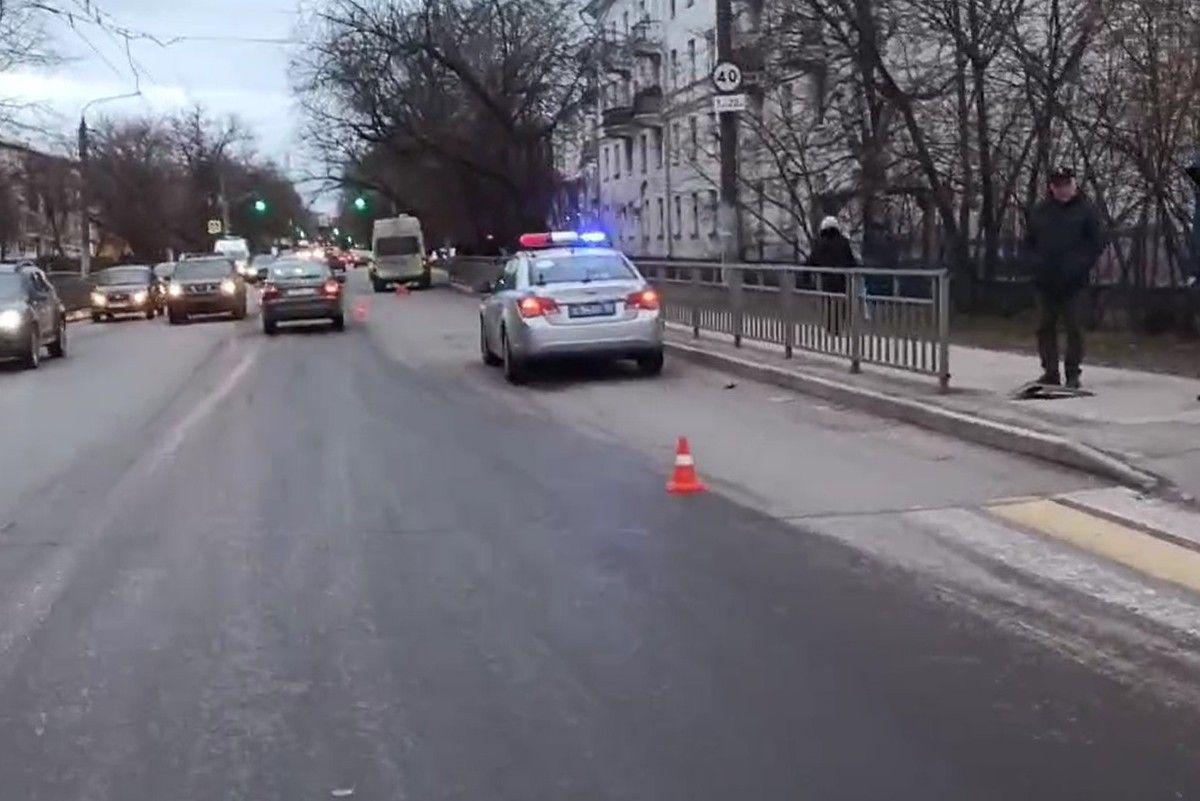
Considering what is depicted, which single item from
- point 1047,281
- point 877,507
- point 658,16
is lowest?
point 877,507

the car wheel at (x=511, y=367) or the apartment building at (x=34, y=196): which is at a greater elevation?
the apartment building at (x=34, y=196)

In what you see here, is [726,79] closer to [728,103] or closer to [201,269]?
[728,103]

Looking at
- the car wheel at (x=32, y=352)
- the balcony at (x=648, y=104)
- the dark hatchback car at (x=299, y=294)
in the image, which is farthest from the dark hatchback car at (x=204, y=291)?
the balcony at (x=648, y=104)

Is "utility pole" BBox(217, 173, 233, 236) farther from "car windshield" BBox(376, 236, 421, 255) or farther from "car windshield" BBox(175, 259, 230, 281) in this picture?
"car windshield" BBox(175, 259, 230, 281)

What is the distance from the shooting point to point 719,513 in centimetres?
1005

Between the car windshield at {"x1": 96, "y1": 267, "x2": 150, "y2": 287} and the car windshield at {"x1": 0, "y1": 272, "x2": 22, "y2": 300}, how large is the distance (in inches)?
810

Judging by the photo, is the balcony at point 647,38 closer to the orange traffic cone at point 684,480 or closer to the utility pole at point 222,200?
the orange traffic cone at point 684,480

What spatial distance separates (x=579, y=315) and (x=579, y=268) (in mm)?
833

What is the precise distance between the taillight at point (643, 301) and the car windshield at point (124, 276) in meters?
31.1

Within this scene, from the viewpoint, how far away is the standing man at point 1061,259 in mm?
13953

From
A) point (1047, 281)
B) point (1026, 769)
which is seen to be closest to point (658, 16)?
point (1047, 281)

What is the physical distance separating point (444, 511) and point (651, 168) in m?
63.4

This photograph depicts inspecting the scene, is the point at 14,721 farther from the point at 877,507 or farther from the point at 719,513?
the point at 877,507

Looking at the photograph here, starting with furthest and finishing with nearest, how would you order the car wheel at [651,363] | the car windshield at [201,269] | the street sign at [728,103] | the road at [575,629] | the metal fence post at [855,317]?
1. the car windshield at [201,269]
2. the street sign at [728,103]
3. the car wheel at [651,363]
4. the metal fence post at [855,317]
5. the road at [575,629]
